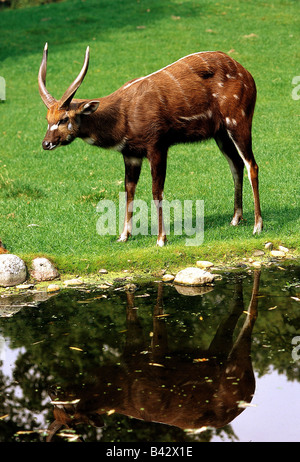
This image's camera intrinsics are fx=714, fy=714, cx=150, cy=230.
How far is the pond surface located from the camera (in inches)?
216

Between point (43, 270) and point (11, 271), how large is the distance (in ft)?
1.50

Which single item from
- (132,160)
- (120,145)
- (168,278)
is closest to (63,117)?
(120,145)

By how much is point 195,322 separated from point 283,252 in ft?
8.94

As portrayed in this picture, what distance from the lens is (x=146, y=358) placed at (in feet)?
21.7

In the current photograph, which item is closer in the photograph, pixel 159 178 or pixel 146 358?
pixel 146 358

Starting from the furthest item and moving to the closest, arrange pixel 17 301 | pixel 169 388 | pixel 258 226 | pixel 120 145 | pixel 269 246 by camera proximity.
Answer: pixel 258 226, pixel 269 246, pixel 120 145, pixel 17 301, pixel 169 388

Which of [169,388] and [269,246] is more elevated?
[169,388]

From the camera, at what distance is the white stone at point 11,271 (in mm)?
8828

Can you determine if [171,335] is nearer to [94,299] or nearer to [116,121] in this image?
[94,299]

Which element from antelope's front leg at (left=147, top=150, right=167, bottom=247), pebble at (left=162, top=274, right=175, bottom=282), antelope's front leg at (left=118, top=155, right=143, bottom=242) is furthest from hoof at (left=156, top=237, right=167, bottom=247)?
pebble at (left=162, top=274, right=175, bottom=282)

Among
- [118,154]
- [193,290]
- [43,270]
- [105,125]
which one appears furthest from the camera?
[118,154]

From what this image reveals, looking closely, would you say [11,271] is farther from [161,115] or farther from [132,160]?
[161,115]

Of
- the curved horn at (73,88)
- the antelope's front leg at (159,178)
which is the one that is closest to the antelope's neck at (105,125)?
the curved horn at (73,88)

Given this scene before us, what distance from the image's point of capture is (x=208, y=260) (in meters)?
9.58
